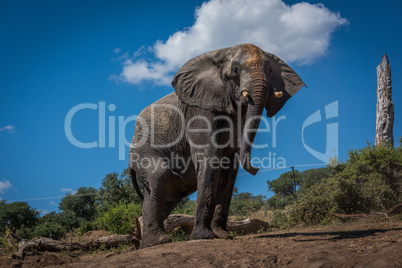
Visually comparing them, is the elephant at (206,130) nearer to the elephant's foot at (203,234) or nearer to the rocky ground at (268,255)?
the elephant's foot at (203,234)

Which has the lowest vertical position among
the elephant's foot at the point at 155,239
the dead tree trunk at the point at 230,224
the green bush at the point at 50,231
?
the elephant's foot at the point at 155,239

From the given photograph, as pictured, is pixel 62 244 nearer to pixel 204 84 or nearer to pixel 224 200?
pixel 224 200

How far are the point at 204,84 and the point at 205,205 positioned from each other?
2221 mm

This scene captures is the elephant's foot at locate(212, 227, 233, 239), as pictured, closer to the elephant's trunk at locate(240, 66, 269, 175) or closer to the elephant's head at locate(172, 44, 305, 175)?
the elephant's head at locate(172, 44, 305, 175)

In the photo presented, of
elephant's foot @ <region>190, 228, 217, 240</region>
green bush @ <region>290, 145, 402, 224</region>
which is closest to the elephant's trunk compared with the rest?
elephant's foot @ <region>190, 228, 217, 240</region>

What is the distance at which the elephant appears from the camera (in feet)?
20.9

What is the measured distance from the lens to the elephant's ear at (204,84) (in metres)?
6.79

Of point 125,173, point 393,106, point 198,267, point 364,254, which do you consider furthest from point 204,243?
point 393,106

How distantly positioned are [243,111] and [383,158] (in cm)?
798

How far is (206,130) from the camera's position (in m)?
6.66

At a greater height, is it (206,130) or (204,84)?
→ (204,84)

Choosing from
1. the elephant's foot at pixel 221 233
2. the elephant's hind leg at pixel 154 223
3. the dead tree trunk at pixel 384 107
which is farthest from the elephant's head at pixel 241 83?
the dead tree trunk at pixel 384 107

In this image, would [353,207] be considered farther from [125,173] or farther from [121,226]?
[125,173]

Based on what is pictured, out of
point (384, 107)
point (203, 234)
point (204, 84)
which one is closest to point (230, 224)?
point (203, 234)
